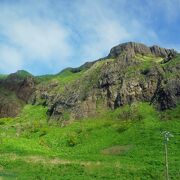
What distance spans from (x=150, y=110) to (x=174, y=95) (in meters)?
8.04

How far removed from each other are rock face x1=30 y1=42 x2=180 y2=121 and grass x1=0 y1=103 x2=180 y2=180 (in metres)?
4.84

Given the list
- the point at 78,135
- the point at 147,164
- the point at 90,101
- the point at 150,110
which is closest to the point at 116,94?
the point at 90,101

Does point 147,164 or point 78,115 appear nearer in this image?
point 147,164

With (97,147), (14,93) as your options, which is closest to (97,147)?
(97,147)

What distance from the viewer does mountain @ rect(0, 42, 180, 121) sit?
128125 millimetres

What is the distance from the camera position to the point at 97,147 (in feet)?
328

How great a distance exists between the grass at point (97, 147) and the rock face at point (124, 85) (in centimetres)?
484

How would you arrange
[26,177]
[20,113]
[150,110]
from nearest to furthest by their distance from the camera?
1. [26,177]
2. [150,110]
3. [20,113]

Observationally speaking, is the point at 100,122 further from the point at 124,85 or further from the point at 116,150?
the point at 116,150

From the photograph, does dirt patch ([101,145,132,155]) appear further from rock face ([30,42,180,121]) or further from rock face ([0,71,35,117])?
rock face ([0,71,35,117])

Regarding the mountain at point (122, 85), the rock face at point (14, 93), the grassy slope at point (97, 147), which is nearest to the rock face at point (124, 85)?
the mountain at point (122, 85)

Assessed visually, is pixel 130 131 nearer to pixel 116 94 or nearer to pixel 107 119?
Result: pixel 107 119

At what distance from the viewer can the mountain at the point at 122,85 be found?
420ft

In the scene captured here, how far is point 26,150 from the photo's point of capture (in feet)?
→ 321
